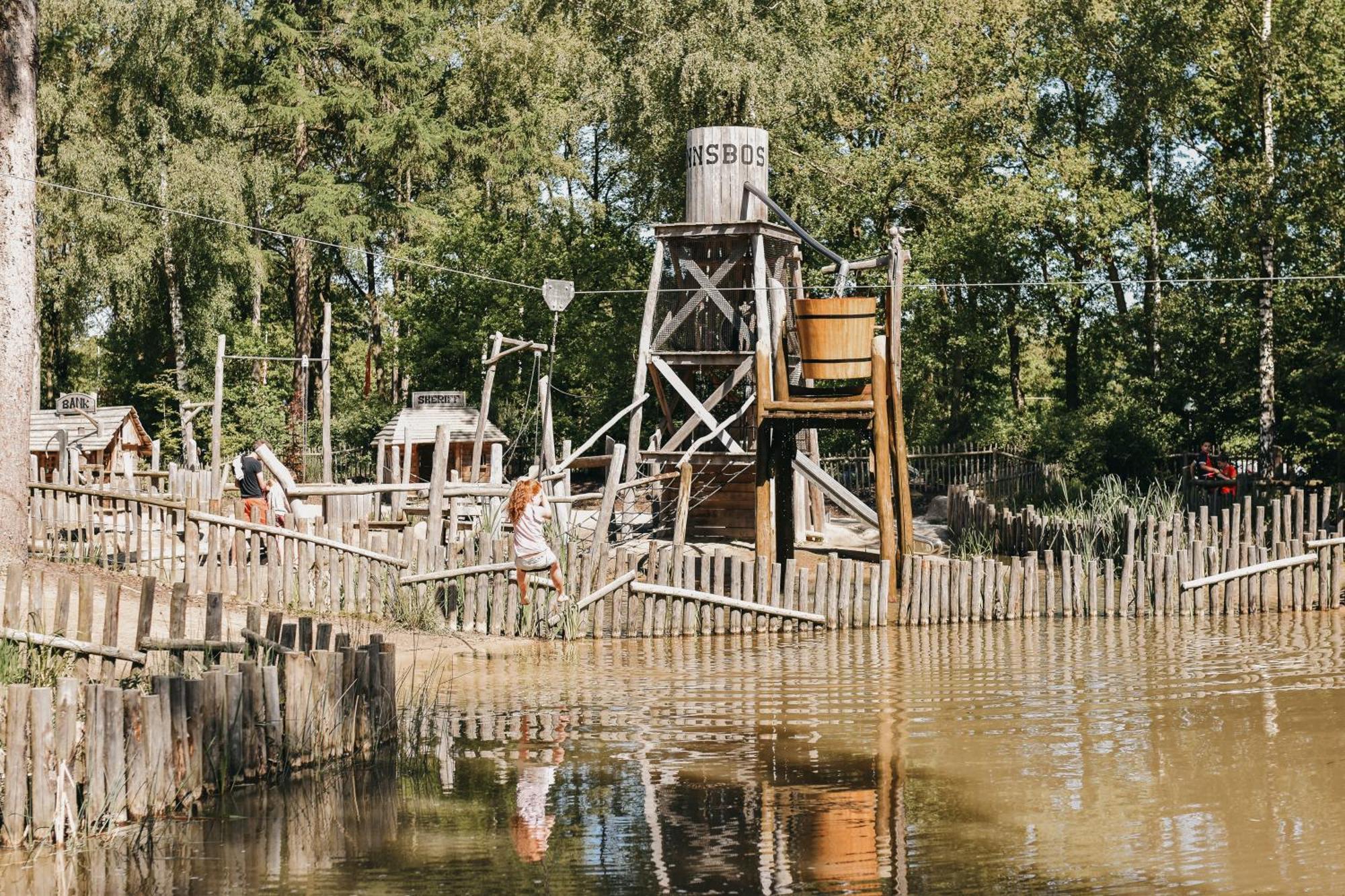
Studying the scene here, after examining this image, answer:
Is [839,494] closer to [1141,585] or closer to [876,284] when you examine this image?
[1141,585]

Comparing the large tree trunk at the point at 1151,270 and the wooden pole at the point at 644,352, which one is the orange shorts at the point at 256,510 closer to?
the wooden pole at the point at 644,352

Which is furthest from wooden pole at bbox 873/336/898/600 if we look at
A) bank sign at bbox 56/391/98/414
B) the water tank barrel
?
bank sign at bbox 56/391/98/414

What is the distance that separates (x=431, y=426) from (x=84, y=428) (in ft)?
30.3

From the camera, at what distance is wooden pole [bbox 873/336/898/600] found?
54.1 ft

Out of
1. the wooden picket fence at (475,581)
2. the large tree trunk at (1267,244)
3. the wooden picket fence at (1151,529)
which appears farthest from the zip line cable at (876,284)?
the wooden picket fence at (475,581)

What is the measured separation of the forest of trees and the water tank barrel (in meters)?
10.00

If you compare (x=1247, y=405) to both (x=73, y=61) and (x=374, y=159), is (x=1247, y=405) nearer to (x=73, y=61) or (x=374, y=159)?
(x=374, y=159)

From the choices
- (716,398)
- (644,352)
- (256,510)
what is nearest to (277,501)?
(256,510)

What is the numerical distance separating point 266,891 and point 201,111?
114 feet

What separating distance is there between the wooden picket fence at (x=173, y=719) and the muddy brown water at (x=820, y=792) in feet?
0.78

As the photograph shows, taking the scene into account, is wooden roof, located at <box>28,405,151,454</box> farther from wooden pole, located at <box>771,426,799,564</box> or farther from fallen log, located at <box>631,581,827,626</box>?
fallen log, located at <box>631,581,827,626</box>

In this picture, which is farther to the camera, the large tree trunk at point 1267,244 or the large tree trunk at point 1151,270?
the large tree trunk at point 1151,270

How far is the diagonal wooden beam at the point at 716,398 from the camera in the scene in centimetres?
2080

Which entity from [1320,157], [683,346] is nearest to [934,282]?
[1320,157]
